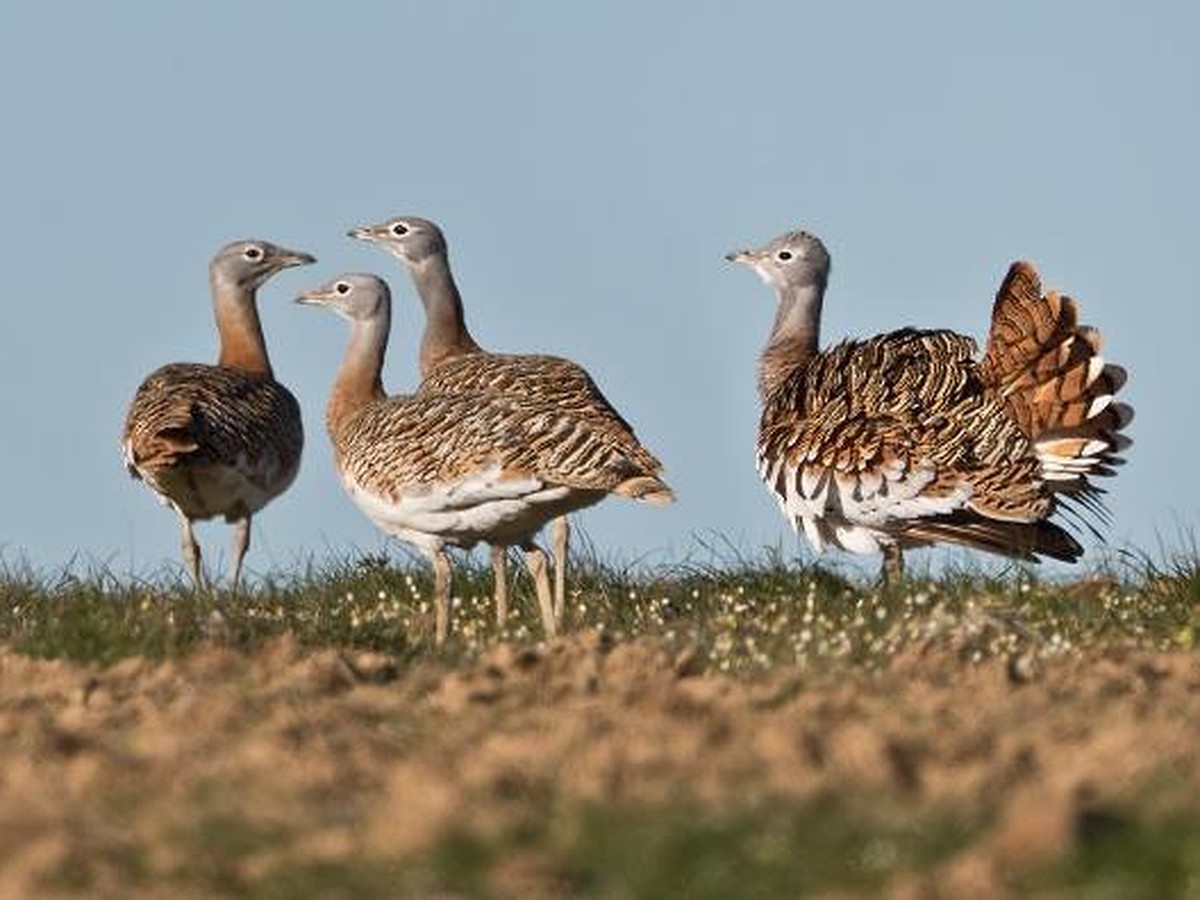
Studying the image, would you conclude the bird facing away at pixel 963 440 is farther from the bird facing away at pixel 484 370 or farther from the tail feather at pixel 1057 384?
the bird facing away at pixel 484 370

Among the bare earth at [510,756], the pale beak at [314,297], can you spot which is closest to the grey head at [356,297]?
the pale beak at [314,297]

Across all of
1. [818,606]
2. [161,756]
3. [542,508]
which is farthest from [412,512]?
[161,756]

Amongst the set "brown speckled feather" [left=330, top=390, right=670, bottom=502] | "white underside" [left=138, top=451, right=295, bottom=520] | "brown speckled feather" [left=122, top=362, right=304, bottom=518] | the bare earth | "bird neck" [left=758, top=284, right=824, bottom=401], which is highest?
"bird neck" [left=758, top=284, right=824, bottom=401]

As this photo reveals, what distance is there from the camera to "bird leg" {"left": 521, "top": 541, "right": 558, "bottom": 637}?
10273mm

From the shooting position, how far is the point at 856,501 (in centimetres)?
1191

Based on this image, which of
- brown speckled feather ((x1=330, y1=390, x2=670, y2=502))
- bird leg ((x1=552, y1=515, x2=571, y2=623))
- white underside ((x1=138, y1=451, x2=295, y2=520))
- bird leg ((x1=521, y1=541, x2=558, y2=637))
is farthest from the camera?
white underside ((x1=138, y1=451, x2=295, y2=520))

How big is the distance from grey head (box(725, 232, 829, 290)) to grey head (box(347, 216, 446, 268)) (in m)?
1.81

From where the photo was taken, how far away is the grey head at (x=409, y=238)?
48.4ft

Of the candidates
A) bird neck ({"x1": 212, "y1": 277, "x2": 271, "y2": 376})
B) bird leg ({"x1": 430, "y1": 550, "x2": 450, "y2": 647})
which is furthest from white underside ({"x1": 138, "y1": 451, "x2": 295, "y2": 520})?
bird leg ({"x1": 430, "y1": 550, "x2": 450, "y2": 647})

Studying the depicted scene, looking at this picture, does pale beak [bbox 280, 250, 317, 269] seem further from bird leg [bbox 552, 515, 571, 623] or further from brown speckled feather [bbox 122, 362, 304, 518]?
bird leg [bbox 552, 515, 571, 623]

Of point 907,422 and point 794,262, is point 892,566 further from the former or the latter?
point 794,262

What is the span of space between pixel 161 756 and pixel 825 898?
1927 millimetres

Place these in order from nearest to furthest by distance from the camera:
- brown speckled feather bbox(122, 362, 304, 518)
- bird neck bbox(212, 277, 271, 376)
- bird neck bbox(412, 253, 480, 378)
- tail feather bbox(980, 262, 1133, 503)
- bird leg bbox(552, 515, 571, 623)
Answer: bird leg bbox(552, 515, 571, 623) < tail feather bbox(980, 262, 1133, 503) < brown speckled feather bbox(122, 362, 304, 518) < bird neck bbox(412, 253, 480, 378) < bird neck bbox(212, 277, 271, 376)

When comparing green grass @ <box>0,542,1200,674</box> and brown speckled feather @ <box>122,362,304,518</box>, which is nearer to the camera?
green grass @ <box>0,542,1200,674</box>
